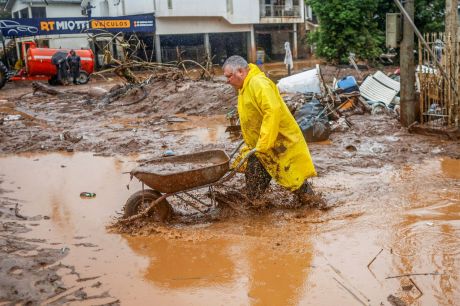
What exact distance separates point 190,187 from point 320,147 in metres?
4.56

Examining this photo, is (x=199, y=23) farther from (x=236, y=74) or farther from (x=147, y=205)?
(x=147, y=205)

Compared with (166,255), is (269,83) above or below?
above

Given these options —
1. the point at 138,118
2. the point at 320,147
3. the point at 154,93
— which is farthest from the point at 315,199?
the point at 154,93

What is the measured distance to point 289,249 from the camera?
15.4 ft

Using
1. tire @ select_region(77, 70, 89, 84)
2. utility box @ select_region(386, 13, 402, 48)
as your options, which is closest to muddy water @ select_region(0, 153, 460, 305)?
utility box @ select_region(386, 13, 402, 48)

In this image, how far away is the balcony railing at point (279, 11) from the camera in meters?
40.7

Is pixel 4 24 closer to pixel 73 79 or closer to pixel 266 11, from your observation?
pixel 73 79

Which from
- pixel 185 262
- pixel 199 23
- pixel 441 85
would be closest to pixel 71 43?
pixel 199 23

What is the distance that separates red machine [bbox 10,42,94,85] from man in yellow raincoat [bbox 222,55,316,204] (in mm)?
21998

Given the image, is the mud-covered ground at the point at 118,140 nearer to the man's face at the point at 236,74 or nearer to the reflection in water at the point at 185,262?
the reflection in water at the point at 185,262

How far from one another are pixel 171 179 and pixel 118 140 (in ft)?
20.2

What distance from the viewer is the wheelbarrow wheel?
5.29 m

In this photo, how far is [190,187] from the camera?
512cm

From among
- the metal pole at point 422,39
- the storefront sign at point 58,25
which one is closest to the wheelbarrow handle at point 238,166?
the metal pole at point 422,39
